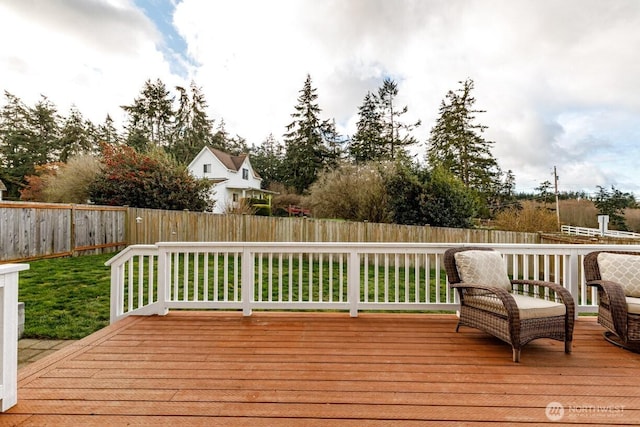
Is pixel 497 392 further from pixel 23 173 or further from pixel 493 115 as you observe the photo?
pixel 23 173

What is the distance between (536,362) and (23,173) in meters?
27.7

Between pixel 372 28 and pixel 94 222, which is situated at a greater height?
pixel 372 28

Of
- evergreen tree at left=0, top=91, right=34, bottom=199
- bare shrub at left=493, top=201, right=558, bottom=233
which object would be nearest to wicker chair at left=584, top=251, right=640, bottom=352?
bare shrub at left=493, top=201, right=558, bottom=233

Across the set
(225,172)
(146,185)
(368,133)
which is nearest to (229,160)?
(225,172)

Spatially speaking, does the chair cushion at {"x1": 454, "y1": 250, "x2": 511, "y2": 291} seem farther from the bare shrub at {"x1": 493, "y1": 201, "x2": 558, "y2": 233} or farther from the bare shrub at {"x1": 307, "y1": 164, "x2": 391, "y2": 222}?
the bare shrub at {"x1": 493, "y1": 201, "x2": 558, "y2": 233}

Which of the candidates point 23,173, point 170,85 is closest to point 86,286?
point 23,173

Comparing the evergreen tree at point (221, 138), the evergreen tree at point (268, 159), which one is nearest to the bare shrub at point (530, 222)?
the evergreen tree at point (268, 159)

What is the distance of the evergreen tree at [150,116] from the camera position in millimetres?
24297

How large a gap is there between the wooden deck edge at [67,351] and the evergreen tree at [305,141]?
786 inches

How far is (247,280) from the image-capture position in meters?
3.39

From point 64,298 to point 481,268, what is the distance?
17.8 ft

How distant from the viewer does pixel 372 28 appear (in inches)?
263

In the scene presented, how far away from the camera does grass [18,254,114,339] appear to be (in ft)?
11.3

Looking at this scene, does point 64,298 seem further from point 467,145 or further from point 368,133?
point 467,145
